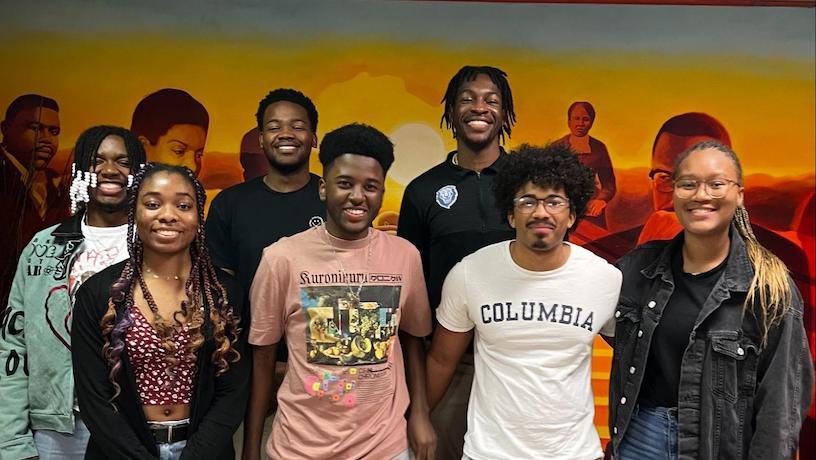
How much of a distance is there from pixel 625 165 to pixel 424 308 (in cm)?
235

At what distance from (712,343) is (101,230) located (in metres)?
2.14

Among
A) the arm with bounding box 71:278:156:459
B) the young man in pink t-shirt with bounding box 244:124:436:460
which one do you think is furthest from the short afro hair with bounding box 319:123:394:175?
the arm with bounding box 71:278:156:459

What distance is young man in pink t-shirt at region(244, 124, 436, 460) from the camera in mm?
2137

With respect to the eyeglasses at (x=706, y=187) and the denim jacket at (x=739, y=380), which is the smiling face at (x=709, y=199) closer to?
the eyeglasses at (x=706, y=187)

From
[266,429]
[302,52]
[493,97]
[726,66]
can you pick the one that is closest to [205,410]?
[266,429]

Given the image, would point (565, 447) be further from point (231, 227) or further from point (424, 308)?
point (231, 227)

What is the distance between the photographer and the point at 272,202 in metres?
2.67

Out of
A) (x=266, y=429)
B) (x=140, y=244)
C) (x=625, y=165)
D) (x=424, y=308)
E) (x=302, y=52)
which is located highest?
(x=302, y=52)

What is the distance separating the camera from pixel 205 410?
210 cm

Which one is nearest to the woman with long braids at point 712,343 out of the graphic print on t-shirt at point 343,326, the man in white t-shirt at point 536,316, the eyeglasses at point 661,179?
the man in white t-shirt at point 536,316

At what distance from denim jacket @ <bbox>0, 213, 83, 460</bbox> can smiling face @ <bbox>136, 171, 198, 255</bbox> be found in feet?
1.46

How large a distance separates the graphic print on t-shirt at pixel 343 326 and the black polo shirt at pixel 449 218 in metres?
0.49

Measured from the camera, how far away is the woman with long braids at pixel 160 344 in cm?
200

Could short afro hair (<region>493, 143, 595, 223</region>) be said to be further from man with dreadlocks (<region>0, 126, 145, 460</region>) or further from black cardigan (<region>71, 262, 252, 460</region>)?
man with dreadlocks (<region>0, 126, 145, 460</region>)
